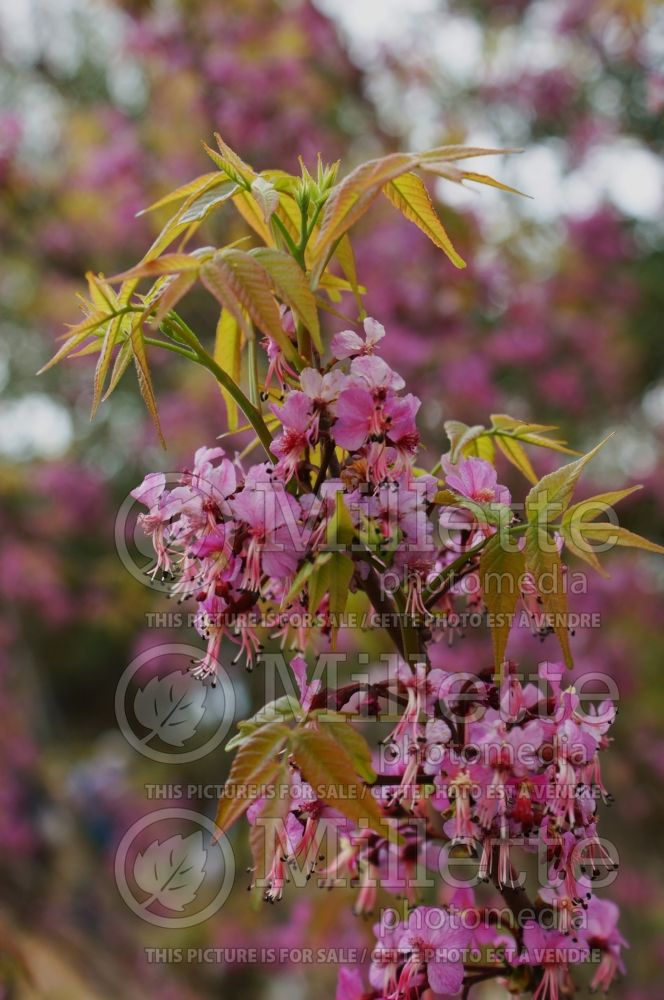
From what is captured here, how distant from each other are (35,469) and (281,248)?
14.2ft

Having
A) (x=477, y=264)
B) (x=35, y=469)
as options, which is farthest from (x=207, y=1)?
(x=35, y=469)

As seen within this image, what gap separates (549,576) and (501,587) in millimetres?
36

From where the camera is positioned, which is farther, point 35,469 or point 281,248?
point 35,469

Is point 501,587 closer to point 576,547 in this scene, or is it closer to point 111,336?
point 576,547

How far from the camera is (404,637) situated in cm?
75

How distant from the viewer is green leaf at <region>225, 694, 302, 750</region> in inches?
26.4

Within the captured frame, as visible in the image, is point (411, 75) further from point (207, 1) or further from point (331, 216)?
point (331, 216)

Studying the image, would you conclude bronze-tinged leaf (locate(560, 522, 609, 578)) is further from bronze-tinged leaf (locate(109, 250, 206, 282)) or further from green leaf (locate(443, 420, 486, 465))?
bronze-tinged leaf (locate(109, 250, 206, 282))

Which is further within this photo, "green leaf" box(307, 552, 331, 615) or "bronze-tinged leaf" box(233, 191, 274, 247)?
"bronze-tinged leaf" box(233, 191, 274, 247)
